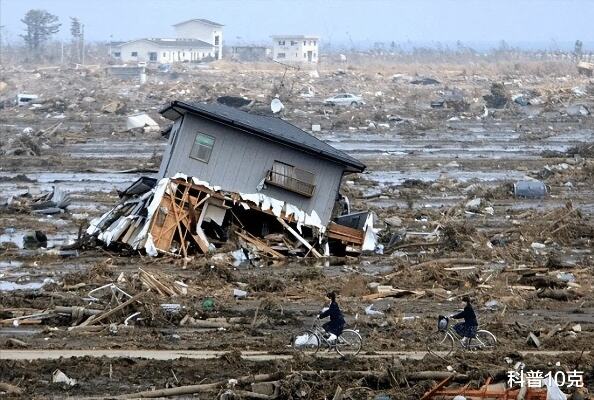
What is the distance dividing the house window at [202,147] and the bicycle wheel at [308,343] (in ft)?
31.7

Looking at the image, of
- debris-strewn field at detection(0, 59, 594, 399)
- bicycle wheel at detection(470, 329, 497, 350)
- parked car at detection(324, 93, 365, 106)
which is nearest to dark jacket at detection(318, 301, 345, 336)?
debris-strewn field at detection(0, 59, 594, 399)

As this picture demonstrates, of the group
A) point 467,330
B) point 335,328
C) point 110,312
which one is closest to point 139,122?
point 110,312

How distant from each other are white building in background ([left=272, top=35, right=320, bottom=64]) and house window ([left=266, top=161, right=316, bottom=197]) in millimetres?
94427

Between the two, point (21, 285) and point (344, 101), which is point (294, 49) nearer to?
point (344, 101)

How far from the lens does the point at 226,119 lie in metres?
25.9

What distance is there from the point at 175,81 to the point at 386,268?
69179 mm

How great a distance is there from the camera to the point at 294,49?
12200 cm

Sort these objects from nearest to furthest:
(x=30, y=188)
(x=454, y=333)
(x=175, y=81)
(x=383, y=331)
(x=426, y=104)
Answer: (x=454, y=333)
(x=383, y=331)
(x=30, y=188)
(x=426, y=104)
(x=175, y=81)

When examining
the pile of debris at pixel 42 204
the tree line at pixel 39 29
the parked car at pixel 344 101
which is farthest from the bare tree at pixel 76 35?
the pile of debris at pixel 42 204

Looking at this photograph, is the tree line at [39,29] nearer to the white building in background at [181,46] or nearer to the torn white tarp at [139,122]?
the white building in background at [181,46]

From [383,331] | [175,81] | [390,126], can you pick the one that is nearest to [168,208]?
[383,331]

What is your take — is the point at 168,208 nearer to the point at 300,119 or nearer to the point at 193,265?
the point at 193,265

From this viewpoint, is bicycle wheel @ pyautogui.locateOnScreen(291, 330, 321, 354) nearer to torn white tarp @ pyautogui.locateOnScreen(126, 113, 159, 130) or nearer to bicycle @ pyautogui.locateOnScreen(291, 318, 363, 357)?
bicycle @ pyautogui.locateOnScreen(291, 318, 363, 357)

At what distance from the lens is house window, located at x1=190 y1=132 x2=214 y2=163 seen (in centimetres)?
2622
